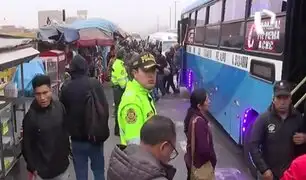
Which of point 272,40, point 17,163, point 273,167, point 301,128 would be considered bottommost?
point 17,163

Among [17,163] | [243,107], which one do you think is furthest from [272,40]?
[17,163]

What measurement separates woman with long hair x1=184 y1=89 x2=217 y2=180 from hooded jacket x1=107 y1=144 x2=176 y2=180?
6.99ft

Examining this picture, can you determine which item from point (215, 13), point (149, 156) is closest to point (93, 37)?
point (215, 13)

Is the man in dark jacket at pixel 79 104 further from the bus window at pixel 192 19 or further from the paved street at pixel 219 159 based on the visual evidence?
the bus window at pixel 192 19

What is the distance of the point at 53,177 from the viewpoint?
4.46 meters

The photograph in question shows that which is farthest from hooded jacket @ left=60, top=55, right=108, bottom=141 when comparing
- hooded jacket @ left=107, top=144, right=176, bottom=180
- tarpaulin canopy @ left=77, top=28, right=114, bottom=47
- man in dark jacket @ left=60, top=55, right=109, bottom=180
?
tarpaulin canopy @ left=77, top=28, right=114, bottom=47

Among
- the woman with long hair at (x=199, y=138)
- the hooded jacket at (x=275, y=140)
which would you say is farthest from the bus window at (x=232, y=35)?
the hooded jacket at (x=275, y=140)

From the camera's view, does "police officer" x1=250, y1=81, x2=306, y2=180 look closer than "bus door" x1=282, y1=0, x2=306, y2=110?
Yes

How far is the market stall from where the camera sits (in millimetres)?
5041

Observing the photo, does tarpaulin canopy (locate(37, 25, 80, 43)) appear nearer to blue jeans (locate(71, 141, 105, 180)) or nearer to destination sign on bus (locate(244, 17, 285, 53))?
destination sign on bus (locate(244, 17, 285, 53))

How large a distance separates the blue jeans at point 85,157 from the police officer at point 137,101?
6.08 ft

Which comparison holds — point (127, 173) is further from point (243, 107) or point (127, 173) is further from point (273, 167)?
point (243, 107)

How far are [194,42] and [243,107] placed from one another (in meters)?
6.76

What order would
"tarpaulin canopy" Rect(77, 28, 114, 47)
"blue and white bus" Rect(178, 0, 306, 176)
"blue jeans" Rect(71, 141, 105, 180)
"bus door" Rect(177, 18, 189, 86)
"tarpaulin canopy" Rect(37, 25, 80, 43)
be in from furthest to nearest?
"tarpaulin canopy" Rect(77, 28, 114, 47) → "bus door" Rect(177, 18, 189, 86) → "tarpaulin canopy" Rect(37, 25, 80, 43) → "blue and white bus" Rect(178, 0, 306, 176) → "blue jeans" Rect(71, 141, 105, 180)
